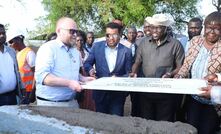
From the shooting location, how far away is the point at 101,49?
5.03 metres

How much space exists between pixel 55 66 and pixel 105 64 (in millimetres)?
1137

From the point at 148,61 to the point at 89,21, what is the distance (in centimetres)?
2386

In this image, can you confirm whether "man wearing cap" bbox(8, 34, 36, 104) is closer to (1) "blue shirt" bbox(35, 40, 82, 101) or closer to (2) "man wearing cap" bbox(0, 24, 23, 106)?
(2) "man wearing cap" bbox(0, 24, 23, 106)

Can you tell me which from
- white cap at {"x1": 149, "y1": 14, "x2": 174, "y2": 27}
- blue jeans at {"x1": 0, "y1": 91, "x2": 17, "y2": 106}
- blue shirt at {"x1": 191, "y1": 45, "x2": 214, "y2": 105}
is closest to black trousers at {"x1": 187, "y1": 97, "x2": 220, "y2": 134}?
blue shirt at {"x1": 191, "y1": 45, "x2": 214, "y2": 105}

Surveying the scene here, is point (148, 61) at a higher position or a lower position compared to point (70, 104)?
higher

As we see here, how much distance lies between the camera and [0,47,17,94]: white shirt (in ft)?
15.0

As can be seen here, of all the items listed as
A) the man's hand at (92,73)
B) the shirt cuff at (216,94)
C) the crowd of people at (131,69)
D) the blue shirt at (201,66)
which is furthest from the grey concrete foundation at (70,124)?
the man's hand at (92,73)

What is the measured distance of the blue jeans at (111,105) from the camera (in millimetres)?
5078

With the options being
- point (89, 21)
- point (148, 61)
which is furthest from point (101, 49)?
point (89, 21)

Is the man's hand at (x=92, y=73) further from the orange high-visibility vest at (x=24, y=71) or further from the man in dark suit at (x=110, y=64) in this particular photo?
the orange high-visibility vest at (x=24, y=71)

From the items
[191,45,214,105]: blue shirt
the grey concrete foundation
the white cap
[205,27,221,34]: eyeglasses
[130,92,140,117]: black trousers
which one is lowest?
[130,92,140,117]: black trousers

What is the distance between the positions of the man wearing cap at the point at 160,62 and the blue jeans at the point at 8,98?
1365mm

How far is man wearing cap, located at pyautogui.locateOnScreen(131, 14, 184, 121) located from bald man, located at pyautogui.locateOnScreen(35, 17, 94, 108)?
2.75 feet

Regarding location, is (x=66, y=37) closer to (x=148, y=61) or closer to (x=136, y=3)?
(x=148, y=61)
